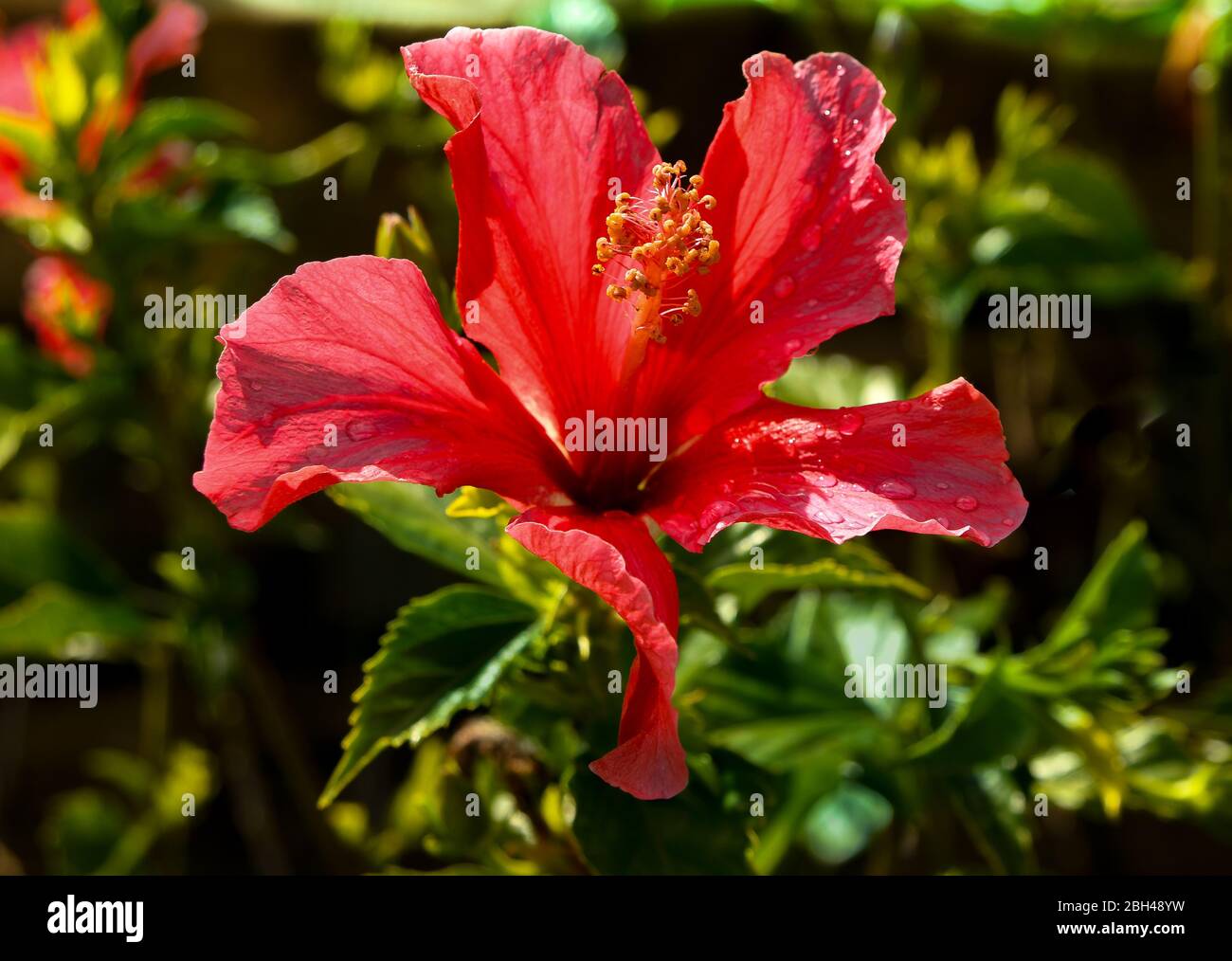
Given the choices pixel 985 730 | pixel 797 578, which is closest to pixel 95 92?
pixel 797 578

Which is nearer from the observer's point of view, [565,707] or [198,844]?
A: [565,707]

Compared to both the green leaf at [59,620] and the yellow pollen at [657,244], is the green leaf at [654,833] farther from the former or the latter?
the green leaf at [59,620]

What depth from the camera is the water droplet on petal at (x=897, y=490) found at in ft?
2.20

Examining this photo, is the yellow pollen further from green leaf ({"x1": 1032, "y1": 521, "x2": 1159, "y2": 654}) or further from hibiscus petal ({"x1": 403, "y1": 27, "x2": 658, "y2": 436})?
green leaf ({"x1": 1032, "y1": 521, "x2": 1159, "y2": 654})

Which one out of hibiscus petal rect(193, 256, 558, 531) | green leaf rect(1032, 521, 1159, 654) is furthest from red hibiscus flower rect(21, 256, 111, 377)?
green leaf rect(1032, 521, 1159, 654)

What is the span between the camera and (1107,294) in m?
1.46

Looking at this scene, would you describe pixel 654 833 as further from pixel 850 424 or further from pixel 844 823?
pixel 844 823

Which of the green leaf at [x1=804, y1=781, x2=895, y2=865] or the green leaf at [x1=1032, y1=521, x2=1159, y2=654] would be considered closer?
the green leaf at [x1=1032, y1=521, x2=1159, y2=654]

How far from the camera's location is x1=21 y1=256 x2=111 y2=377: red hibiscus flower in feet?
3.89

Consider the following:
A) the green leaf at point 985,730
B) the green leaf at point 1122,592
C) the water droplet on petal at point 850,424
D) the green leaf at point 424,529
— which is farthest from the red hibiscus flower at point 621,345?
the green leaf at point 1122,592

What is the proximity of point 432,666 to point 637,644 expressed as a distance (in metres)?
0.17

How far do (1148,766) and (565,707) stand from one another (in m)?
0.57
